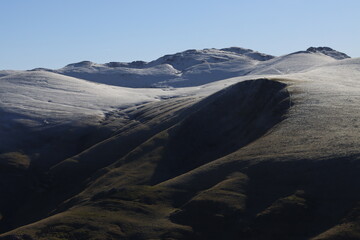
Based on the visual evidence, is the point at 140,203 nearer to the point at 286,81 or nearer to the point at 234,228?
the point at 234,228

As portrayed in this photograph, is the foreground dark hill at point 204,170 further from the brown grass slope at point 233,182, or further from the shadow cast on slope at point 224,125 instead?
the shadow cast on slope at point 224,125

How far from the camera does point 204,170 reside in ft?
364

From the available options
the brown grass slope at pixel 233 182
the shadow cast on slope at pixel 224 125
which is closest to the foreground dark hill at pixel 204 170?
the brown grass slope at pixel 233 182

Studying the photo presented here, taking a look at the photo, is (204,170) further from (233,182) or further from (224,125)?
(224,125)

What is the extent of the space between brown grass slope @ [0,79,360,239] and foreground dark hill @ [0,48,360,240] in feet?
0.77

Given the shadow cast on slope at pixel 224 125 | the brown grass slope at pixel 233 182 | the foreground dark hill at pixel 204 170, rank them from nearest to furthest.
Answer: the brown grass slope at pixel 233 182 → the foreground dark hill at pixel 204 170 → the shadow cast on slope at pixel 224 125

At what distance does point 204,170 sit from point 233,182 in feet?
34.8

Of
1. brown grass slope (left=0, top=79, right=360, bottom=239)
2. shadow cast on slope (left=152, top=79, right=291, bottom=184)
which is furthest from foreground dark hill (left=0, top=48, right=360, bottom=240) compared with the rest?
shadow cast on slope (left=152, top=79, right=291, bottom=184)

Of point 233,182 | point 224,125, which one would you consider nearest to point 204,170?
point 233,182

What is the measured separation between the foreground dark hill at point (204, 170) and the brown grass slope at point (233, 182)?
0.23 meters

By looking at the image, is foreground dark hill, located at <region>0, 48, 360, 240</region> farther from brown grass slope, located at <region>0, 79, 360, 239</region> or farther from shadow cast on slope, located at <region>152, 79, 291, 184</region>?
shadow cast on slope, located at <region>152, 79, 291, 184</region>

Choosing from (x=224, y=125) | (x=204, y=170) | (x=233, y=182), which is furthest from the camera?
(x=224, y=125)

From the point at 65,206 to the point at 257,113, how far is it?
4667 cm

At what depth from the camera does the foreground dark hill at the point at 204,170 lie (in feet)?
298
